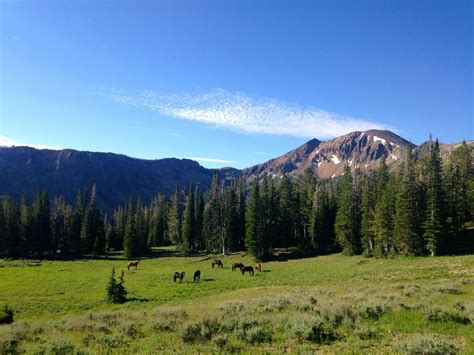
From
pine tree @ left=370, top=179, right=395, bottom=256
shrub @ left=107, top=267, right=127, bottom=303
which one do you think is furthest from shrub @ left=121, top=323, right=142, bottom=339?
pine tree @ left=370, top=179, right=395, bottom=256

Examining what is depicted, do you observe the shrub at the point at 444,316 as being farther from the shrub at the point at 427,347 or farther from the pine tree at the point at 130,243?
the pine tree at the point at 130,243

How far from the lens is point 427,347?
33.9ft

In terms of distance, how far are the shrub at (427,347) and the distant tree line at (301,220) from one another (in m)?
49.2

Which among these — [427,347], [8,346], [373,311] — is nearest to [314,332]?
[427,347]

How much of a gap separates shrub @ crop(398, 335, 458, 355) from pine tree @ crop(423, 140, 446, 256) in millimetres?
49122

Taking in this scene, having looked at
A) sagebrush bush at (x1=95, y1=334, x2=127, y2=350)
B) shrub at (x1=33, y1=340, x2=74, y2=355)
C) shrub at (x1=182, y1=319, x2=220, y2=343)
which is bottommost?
sagebrush bush at (x1=95, y1=334, x2=127, y2=350)

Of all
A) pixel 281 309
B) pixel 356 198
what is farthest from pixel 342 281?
pixel 356 198

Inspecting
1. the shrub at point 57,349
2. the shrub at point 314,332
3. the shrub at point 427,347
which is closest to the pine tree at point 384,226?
the shrub at point 314,332

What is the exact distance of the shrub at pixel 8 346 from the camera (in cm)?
1295

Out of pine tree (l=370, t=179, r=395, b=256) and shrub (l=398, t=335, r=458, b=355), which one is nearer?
shrub (l=398, t=335, r=458, b=355)

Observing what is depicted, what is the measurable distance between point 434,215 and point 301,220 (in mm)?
31242

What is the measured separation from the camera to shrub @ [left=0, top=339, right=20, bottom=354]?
12953mm

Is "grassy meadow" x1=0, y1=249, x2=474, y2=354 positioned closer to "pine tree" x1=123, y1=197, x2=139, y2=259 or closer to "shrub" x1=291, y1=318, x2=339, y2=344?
"shrub" x1=291, y1=318, x2=339, y2=344

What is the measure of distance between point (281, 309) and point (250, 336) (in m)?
7.21
